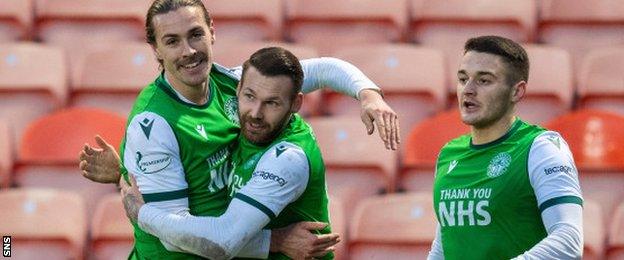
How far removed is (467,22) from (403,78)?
0.67m

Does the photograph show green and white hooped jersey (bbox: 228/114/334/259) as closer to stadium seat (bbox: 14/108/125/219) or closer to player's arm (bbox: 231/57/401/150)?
player's arm (bbox: 231/57/401/150)

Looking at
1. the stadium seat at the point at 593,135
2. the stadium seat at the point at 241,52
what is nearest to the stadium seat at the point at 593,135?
the stadium seat at the point at 593,135

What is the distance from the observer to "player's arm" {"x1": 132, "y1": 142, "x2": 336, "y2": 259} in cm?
465

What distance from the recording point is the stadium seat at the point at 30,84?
319 inches

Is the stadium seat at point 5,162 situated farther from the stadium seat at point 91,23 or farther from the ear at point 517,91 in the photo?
the ear at point 517,91

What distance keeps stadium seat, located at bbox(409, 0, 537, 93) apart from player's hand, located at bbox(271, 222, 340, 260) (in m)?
3.64

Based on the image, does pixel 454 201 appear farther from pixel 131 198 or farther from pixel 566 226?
pixel 131 198

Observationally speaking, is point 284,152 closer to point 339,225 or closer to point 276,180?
point 276,180

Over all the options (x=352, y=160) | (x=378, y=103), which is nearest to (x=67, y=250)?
(x=352, y=160)

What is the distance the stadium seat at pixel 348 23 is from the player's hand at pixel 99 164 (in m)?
3.30

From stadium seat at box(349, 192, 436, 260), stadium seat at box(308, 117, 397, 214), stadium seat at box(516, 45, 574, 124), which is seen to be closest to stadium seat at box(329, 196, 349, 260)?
stadium seat at box(349, 192, 436, 260)

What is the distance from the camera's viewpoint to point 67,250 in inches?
277

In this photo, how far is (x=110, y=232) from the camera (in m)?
7.04

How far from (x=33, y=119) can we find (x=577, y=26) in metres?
3.24
